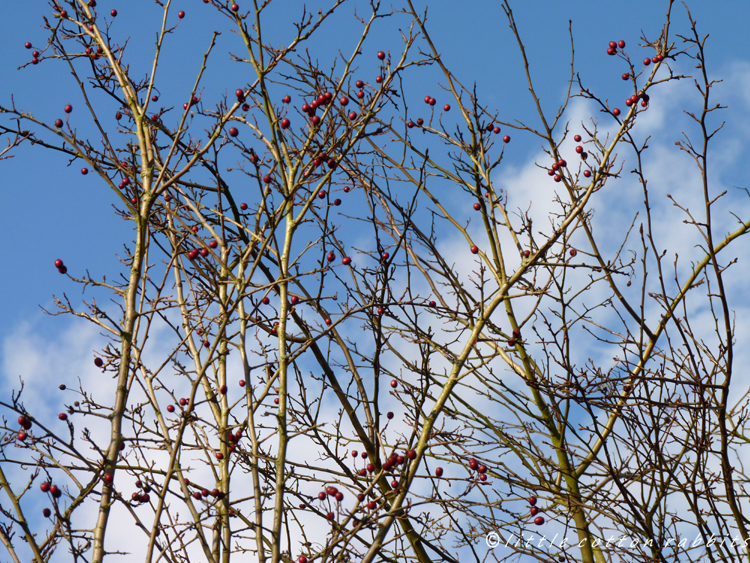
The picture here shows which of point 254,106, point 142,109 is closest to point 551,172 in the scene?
point 254,106

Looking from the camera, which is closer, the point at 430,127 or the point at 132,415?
the point at 132,415

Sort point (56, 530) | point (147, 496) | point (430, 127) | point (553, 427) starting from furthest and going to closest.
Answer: point (430, 127), point (553, 427), point (147, 496), point (56, 530)

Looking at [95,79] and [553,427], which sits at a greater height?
[95,79]

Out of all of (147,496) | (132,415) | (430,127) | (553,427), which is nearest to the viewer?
(147,496)

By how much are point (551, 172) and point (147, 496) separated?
3992mm

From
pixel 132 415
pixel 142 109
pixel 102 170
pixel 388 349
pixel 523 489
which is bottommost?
pixel 523 489

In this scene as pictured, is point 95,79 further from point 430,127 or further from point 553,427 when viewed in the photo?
point 553,427

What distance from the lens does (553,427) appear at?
5.67 m

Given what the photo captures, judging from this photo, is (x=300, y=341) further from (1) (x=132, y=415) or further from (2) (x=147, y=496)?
(2) (x=147, y=496)

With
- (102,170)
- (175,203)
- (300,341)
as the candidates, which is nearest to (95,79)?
(102,170)

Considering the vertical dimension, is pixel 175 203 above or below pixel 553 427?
above

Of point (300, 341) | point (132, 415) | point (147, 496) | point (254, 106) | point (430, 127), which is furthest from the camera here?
point (430, 127)

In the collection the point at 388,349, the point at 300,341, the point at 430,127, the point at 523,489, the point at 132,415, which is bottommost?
the point at 523,489

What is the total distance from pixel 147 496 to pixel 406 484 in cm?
147
